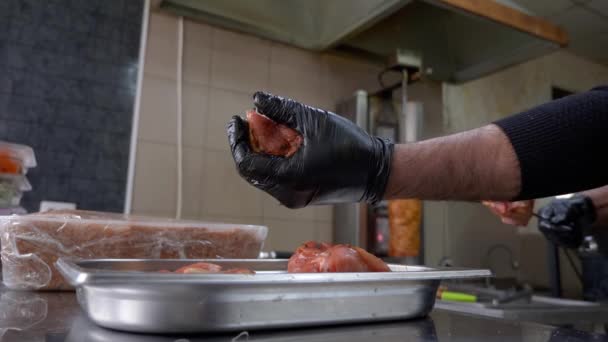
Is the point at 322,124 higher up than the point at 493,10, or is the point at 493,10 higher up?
the point at 493,10

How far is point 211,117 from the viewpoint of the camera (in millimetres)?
1791

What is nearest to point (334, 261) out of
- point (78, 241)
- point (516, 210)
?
point (78, 241)

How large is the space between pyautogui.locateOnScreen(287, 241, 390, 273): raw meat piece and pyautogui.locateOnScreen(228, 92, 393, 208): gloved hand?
0.08m

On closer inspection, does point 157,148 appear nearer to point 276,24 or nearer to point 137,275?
point 276,24

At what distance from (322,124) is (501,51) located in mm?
1633

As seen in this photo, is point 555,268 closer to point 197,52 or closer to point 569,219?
point 569,219

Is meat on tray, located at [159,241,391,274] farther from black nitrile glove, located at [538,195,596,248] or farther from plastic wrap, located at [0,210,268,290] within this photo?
black nitrile glove, located at [538,195,596,248]

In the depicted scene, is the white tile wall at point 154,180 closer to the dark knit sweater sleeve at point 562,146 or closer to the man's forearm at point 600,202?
the dark knit sweater sleeve at point 562,146

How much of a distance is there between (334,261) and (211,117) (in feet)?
4.30

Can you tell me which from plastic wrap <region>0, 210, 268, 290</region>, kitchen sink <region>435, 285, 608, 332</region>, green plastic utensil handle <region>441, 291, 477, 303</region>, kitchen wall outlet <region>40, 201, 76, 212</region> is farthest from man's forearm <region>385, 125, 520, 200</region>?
kitchen wall outlet <region>40, 201, 76, 212</region>

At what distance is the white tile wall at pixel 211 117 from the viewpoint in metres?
1.67

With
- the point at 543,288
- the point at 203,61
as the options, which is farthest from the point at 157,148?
the point at 543,288

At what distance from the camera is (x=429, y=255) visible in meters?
2.18

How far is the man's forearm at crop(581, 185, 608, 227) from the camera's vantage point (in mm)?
1420
